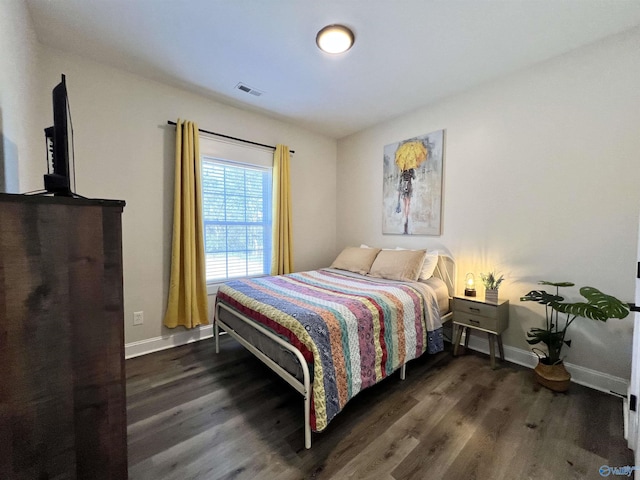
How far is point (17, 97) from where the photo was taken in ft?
4.82

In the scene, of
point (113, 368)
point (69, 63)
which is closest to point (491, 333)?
point (113, 368)

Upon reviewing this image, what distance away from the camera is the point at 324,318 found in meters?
1.58

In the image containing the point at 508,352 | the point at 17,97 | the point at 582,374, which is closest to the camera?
the point at 17,97

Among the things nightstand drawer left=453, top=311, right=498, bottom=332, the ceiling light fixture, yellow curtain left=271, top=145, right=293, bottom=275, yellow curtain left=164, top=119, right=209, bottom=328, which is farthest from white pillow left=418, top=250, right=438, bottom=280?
yellow curtain left=164, top=119, right=209, bottom=328

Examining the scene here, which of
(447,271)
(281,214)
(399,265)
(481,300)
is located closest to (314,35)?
(281,214)

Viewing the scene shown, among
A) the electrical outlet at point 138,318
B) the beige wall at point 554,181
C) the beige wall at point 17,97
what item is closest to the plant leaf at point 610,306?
the beige wall at point 554,181

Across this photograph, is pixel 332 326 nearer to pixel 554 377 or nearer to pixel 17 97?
pixel 554 377

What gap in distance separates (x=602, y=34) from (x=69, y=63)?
4.12 m

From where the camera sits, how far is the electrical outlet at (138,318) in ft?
8.03

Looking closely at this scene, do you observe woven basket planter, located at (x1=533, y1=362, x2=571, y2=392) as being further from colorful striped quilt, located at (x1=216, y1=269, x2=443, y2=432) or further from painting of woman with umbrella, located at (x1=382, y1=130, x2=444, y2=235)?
painting of woman with umbrella, located at (x1=382, y1=130, x2=444, y2=235)

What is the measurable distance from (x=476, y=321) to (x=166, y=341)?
298cm

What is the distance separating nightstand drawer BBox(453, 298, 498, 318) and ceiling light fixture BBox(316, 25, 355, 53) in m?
2.38

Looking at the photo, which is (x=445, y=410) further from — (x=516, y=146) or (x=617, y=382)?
(x=516, y=146)

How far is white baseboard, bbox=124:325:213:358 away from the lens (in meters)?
2.44
